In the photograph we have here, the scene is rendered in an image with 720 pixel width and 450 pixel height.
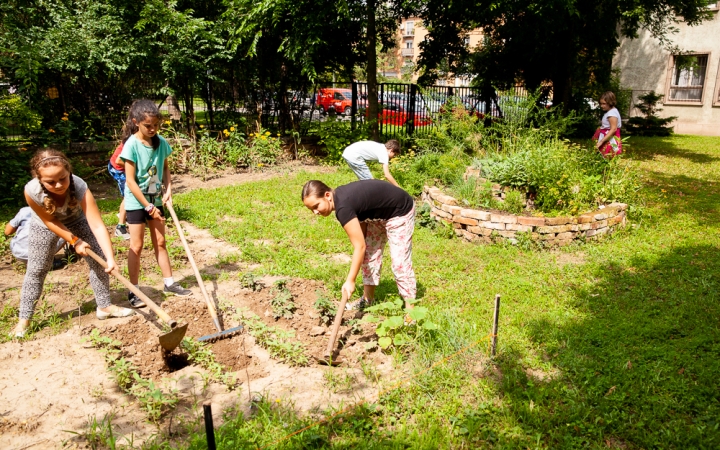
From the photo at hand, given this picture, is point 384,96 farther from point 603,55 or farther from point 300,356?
point 300,356

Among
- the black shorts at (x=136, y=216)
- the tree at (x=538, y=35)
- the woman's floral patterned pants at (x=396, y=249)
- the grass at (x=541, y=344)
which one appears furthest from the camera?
the tree at (x=538, y=35)

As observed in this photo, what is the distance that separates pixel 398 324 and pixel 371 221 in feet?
3.16

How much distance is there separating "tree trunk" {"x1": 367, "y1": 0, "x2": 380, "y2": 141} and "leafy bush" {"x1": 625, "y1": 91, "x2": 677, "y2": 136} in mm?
11689

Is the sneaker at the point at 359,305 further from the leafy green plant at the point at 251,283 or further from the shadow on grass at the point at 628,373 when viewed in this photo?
the shadow on grass at the point at 628,373

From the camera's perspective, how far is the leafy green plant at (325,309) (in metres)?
4.20

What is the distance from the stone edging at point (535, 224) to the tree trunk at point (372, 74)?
5.83 metres

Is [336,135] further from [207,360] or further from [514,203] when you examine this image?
[207,360]

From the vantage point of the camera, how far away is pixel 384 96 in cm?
1318

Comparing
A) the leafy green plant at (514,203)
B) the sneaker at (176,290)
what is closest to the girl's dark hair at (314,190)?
the sneaker at (176,290)

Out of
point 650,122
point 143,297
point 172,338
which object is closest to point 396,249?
point 172,338

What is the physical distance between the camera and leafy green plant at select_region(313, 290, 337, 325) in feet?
Result: 13.8

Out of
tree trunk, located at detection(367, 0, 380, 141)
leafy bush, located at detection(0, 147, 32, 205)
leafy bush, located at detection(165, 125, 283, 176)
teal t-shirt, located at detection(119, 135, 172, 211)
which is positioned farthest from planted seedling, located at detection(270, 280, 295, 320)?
tree trunk, located at detection(367, 0, 380, 141)

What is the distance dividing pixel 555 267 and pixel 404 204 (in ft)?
7.94

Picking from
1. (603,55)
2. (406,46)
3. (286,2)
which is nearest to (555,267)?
(286,2)
